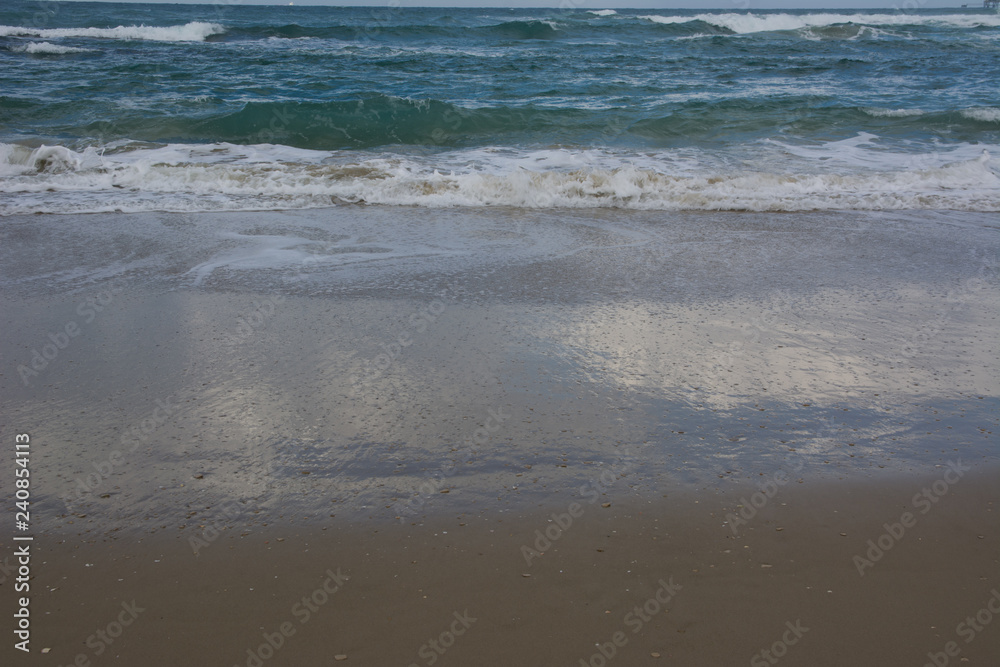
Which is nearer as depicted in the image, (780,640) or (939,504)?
(780,640)

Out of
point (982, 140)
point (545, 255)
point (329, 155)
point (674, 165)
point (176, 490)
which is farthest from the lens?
point (982, 140)

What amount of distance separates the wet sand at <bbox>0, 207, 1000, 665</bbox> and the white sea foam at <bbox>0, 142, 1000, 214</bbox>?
2588 millimetres

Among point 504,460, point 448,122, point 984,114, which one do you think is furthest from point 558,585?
point 984,114

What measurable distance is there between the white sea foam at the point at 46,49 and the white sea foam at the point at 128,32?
4386 millimetres

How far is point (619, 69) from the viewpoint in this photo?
2023 centimetres

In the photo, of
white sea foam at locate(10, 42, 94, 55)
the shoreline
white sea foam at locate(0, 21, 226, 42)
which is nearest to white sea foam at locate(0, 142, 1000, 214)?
the shoreline

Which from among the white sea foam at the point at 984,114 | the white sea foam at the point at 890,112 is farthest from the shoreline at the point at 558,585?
the white sea foam at the point at 984,114

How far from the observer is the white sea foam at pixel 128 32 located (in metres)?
26.9

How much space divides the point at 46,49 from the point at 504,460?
85.9 ft

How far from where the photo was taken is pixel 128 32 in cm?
2816

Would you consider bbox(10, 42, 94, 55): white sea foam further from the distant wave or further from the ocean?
the distant wave

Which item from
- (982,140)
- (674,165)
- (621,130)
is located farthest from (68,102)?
(982,140)

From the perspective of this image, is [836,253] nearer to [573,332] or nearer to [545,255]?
[545,255]

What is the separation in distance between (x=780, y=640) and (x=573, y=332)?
2.29 m
